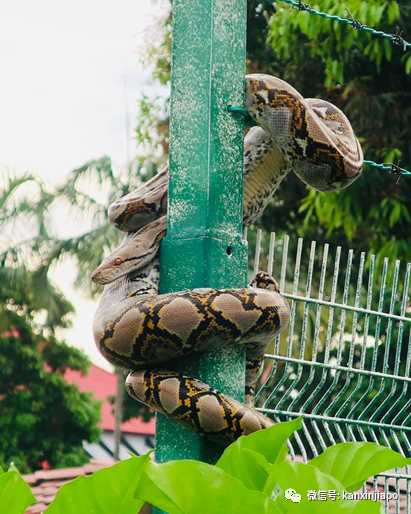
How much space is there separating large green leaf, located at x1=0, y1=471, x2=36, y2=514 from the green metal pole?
1.44 metres

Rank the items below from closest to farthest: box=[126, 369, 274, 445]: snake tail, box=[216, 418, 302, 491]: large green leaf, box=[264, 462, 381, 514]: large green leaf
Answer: box=[264, 462, 381, 514]: large green leaf, box=[216, 418, 302, 491]: large green leaf, box=[126, 369, 274, 445]: snake tail

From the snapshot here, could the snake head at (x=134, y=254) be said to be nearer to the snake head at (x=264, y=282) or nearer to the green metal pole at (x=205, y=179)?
the green metal pole at (x=205, y=179)

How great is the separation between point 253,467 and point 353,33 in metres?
8.30

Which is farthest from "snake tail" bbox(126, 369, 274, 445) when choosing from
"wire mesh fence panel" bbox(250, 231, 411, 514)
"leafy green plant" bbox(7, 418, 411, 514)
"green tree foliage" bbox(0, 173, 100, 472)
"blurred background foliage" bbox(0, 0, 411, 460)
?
"green tree foliage" bbox(0, 173, 100, 472)

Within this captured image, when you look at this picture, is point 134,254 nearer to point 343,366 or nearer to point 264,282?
point 264,282

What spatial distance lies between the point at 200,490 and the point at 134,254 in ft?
5.63

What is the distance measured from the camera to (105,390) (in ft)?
81.0

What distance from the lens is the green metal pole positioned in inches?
103

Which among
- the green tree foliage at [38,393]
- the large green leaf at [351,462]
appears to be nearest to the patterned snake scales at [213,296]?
the large green leaf at [351,462]

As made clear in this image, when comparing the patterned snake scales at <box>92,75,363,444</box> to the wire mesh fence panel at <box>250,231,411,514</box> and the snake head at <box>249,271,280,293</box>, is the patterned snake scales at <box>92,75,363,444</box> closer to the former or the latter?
the snake head at <box>249,271,280,293</box>

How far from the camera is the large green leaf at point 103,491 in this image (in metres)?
1.15

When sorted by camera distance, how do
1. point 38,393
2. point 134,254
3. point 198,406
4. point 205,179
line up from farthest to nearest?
1. point 38,393
2. point 134,254
3. point 205,179
4. point 198,406

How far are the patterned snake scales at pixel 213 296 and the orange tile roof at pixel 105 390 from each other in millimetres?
17965

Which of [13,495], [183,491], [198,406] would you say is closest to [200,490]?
[183,491]
